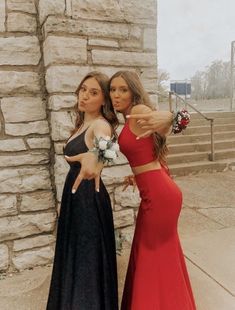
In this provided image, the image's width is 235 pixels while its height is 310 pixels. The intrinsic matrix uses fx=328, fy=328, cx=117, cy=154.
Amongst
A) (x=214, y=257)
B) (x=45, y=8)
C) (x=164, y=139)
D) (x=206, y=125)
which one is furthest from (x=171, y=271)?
(x=206, y=125)

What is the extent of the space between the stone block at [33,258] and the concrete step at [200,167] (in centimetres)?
396

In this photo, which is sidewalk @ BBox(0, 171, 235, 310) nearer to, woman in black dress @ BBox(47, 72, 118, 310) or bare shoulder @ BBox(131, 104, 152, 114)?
woman in black dress @ BBox(47, 72, 118, 310)

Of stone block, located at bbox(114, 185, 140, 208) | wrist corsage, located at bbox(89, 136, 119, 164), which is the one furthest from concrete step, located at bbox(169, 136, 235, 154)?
wrist corsage, located at bbox(89, 136, 119, 164)

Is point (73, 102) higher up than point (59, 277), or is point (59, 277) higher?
point (73, 102)

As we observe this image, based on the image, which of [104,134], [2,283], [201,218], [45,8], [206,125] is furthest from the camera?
[206,125]

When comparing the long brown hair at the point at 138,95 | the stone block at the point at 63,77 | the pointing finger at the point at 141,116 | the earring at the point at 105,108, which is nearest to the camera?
the pointing finger at the point at 141,116

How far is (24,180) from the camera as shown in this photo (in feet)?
9.32

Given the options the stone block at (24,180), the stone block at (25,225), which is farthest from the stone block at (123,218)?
the stone block at (24,180)

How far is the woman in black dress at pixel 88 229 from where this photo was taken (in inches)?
75.4

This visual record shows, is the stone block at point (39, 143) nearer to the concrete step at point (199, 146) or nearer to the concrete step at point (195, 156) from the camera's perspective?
the concrete step at point (195, 156)

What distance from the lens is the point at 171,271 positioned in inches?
81.0

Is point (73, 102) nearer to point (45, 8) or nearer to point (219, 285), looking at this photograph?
point (45, 8)

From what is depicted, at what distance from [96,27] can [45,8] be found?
433 mm

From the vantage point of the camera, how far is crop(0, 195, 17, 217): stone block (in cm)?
280
